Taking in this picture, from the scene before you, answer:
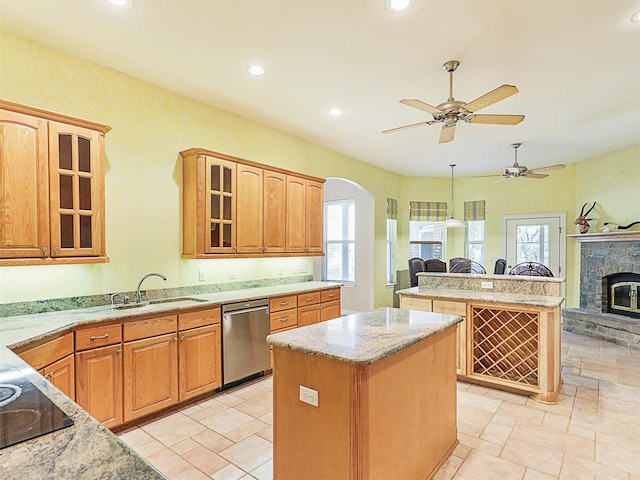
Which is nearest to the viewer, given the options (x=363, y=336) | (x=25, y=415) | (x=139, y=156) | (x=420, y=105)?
(x=25, y=415)

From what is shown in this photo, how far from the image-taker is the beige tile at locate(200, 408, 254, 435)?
9.07ft

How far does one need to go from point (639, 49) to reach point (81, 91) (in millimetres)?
4378

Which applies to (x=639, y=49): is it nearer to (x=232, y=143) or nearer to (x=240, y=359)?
(x=232, y=143)

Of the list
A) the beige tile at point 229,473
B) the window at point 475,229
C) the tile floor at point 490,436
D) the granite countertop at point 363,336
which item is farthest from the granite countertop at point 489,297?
the window at point 475,229

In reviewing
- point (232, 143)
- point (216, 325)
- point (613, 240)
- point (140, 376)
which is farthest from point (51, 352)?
point (613, 240)

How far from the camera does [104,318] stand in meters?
2.51

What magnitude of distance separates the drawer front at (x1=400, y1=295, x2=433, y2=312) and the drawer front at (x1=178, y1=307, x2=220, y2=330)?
1.98 metres

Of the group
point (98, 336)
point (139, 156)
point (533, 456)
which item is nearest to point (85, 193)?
point (139, 156)

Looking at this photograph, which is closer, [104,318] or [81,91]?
[104,318]

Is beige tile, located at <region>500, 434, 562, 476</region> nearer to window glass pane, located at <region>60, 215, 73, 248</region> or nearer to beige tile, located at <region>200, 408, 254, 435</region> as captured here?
beige tile, located at <region>200, 408, 254, 435</region>

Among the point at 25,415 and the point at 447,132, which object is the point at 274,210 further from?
the point at 25,415

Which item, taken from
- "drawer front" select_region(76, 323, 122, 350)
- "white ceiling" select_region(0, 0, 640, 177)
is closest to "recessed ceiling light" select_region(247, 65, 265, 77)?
"white ceiling" select_region(0, 0, 640, 177)

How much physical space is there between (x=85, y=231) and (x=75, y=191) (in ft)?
0.97

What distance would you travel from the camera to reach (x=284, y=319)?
12.9 feet
